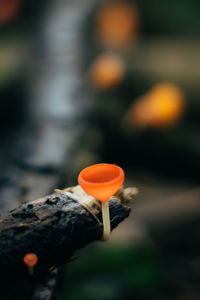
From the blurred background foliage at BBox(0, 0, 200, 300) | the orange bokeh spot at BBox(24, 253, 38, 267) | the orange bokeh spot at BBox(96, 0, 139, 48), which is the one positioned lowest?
the orange bokeh spot at BBox(24, 253, 38, 267)

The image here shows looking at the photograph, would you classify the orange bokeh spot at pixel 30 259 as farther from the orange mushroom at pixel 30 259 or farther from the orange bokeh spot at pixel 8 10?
the orange bokeh spot at pixel 8 10

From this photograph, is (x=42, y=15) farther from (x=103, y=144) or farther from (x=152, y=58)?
(x=103, y=144)

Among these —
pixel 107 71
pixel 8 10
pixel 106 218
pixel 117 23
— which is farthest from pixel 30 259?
pixel 8 10

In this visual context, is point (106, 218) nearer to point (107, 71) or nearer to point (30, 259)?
point (30, 259)

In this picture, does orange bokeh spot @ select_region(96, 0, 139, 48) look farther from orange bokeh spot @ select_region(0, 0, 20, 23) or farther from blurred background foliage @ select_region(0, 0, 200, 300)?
orange bokeh spot @ select_region(0, 0, 20, 23)

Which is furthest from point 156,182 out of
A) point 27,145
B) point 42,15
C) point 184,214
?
point 42,15

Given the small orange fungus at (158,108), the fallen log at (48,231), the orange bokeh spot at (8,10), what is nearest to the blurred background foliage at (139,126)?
the small orange fungus at (158,108)

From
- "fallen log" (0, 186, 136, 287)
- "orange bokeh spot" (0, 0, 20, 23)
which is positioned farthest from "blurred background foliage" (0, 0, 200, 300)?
"fallen log" (0, 186, 136, 287)
